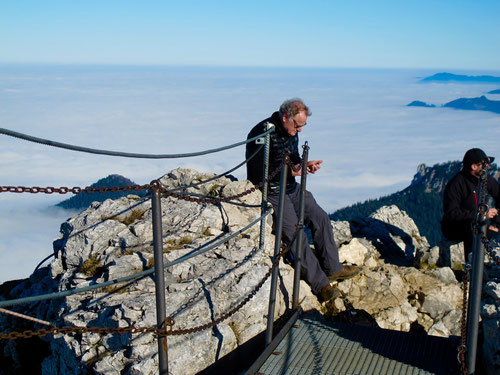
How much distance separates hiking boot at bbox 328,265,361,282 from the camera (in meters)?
7.57

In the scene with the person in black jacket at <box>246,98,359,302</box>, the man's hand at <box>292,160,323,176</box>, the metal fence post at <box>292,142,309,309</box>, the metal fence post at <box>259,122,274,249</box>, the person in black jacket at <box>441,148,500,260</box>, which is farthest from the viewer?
the person in black jacket at <box>441,148,500,260</box>

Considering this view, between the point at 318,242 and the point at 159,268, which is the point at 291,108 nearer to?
the point at 318,242

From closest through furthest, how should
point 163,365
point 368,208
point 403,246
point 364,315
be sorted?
point 163,365 → point 364,315 → point 403,246 → point 368,208

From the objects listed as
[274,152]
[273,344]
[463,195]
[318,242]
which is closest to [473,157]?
[463,195]

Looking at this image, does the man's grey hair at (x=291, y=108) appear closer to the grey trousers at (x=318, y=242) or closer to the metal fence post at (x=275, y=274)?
the grey trousers at (x=318, y=242)

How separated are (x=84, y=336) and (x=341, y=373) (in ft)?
8.63

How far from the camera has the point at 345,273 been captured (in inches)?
301

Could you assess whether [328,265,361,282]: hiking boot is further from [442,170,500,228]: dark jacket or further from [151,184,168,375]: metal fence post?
[151,184,168,375]: metal fence post

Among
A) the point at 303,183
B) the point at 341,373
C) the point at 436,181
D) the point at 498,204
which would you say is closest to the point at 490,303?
the point at 341,373

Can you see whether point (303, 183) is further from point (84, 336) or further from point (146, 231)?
point (84, 336)

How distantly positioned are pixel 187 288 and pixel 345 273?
3272 mm

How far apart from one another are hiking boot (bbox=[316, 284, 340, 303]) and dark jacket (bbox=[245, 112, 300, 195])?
62.4 inches

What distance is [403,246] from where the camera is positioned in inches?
437

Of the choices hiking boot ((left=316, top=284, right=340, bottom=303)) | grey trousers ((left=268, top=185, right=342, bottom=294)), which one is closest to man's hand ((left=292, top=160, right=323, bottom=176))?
grey trousers ((left=268, top=185, right=342, bottom=294))
